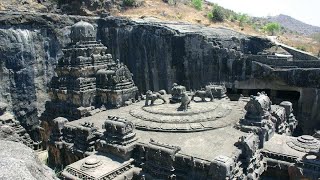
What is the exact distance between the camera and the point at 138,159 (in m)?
16.9

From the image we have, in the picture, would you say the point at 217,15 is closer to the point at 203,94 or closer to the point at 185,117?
the point at 203,94

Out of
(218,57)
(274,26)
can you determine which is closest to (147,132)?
(218,57)

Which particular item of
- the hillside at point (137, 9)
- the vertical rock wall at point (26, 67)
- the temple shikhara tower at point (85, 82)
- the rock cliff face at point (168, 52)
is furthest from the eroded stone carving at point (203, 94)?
the hillside at point (137, 9)

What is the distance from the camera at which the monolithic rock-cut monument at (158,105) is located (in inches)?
618

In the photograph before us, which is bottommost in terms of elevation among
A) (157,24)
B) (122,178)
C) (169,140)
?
(122,178)

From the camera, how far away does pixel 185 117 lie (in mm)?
20328

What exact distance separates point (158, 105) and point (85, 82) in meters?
6.62

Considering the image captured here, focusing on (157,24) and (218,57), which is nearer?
(218,57)

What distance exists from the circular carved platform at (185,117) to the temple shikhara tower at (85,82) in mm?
3134

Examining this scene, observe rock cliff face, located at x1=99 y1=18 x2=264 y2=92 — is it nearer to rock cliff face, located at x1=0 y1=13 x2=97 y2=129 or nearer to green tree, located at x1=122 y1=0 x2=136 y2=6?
rock cliff face, located at x1=0 y1=13 x2=97 y2=129

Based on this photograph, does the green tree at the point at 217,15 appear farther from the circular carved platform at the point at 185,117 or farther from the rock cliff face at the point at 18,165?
the rock cliff face at the point at 18,165

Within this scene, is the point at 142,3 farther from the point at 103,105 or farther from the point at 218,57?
the point at 103,105

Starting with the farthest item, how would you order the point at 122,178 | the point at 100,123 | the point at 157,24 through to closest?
the point at 157,24 → the point at 100,123 → the point at 122,178

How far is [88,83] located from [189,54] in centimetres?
1376
